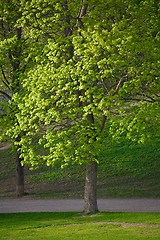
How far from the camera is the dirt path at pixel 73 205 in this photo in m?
25.4

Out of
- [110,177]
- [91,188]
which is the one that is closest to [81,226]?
[91,188]

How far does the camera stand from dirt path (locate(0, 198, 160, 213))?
2539 cm

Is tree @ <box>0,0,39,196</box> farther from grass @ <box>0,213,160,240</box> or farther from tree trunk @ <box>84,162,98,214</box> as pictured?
tree trunk @ <box>84,162,98,214</box>

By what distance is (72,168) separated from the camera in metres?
38.4

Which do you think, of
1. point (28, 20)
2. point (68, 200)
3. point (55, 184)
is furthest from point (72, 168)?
point (28, 20)

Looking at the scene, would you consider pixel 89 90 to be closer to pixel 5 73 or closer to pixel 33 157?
pixel 33 157

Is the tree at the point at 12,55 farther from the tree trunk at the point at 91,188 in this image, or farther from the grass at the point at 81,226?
the tree trunk at the point at 91,188

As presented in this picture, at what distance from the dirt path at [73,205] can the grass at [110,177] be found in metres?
1.50

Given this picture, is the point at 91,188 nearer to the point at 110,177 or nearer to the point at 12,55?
the point at 12,55

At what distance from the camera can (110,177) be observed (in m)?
34.9

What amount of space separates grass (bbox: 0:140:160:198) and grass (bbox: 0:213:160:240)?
23.6 feet

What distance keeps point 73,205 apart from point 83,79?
32.2 ft

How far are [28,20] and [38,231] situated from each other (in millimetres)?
9428

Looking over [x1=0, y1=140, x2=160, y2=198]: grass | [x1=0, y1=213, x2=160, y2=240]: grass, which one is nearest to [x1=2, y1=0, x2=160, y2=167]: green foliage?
[x1=0, y1=213, x2=160, y2=240]: grass
